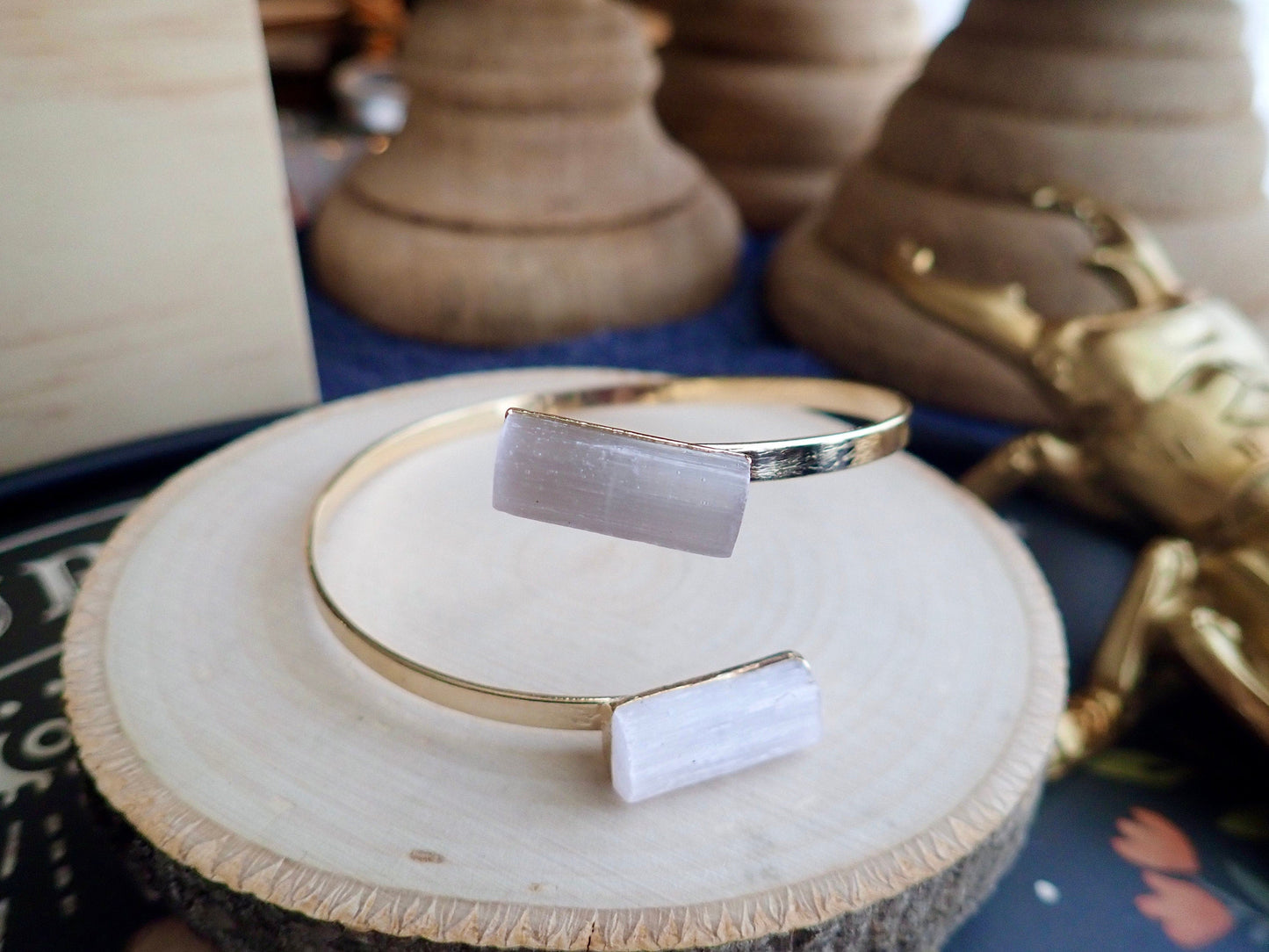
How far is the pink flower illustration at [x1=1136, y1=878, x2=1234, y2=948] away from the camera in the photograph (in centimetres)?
51

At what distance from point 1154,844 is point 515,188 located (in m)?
0.82

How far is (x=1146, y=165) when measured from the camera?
0.89 m

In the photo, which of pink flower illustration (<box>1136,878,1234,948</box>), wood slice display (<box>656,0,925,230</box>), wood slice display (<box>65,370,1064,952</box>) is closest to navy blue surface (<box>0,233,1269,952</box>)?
pink flower illustration (<box>1136,878,1234,948</box>)

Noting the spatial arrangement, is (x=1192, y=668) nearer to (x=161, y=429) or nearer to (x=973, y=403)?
(x=973, y=403)

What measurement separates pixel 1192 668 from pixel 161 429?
2.46 feet

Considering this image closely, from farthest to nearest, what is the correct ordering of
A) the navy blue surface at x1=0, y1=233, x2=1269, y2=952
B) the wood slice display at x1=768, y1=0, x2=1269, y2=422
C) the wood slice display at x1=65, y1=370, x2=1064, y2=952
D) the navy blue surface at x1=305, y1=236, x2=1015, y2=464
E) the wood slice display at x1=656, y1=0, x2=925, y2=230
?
the wood slice display at x1=656, y1=0, x2=925, y2=230, the navy blue surface at x1=305, y1=236, x2=1015, y2=464, the wood slice display at x1=768, y1=0, x2=1269, y2=422, the navy blue surface at x1=0, y1=233, x2=1269, y2=952, the wood slice display at x1=65, y1=370, x2=1064, y2=952

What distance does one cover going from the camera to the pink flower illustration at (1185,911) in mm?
508

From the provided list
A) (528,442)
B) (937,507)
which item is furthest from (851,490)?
(528,442)

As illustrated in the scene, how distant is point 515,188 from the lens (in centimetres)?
102

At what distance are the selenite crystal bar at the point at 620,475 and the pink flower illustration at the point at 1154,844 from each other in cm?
34

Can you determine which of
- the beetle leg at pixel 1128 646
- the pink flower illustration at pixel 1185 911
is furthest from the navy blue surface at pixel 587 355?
the pink flower illustration at pixel 1185 911

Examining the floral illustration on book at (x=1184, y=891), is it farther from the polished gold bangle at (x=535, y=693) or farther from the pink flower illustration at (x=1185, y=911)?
the polished gold bangle at (x=535, y=693)

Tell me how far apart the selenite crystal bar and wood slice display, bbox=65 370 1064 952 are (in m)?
0.10

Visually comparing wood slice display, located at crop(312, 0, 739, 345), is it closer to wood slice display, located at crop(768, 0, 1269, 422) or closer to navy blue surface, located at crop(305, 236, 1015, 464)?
navy blue surface, located at crop(305, 236, 1015, 464)
